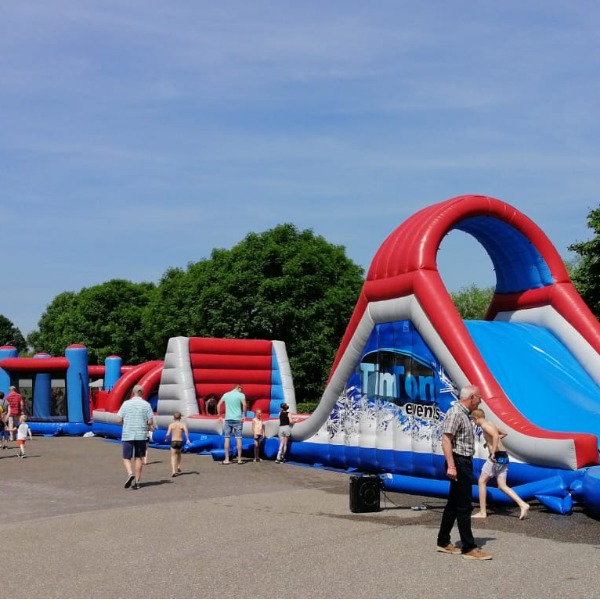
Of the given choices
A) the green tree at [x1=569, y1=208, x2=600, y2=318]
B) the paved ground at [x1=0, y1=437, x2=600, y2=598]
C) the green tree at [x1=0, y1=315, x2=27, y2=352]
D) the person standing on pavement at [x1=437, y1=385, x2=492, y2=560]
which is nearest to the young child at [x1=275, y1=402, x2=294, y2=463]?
the paved ground at [x1=0, y1=437, x2=600, y2=598]

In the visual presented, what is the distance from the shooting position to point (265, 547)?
7176mm

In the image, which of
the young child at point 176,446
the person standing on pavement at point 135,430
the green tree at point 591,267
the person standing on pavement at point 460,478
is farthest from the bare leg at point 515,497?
the green tree at point 591,267

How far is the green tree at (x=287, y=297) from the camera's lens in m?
36.4

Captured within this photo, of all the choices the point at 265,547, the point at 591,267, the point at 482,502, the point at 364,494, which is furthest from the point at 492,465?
the point at 591,267

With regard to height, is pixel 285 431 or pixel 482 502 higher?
pixel 285 431

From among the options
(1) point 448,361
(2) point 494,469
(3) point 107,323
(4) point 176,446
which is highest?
(3) point 107,323

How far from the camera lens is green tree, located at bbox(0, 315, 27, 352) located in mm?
79188

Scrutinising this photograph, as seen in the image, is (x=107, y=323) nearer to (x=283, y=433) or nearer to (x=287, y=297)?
(x=287, y=297)

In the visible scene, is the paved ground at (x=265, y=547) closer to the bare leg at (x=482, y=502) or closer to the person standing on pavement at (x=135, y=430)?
the bare leg at (x=482, y=502)

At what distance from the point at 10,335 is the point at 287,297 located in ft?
168

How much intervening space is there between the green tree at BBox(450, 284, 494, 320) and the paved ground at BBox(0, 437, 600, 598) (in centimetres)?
4462

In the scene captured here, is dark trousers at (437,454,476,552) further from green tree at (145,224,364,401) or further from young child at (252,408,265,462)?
green tree at (145,224,364,401)

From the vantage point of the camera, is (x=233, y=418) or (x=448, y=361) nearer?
(x=448, y=361)

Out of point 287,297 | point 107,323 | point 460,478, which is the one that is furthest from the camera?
point 107,323
